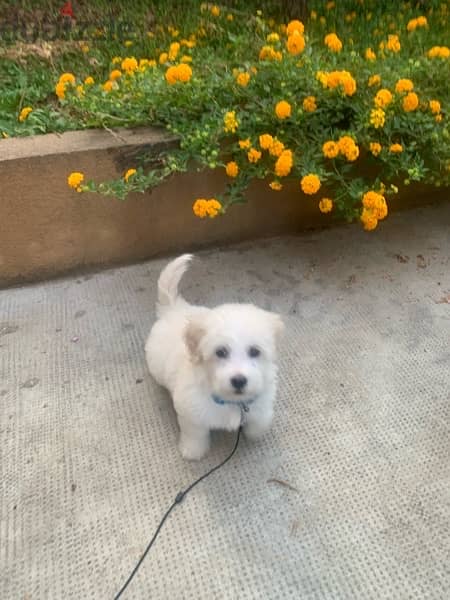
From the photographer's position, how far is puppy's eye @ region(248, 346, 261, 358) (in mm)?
1239

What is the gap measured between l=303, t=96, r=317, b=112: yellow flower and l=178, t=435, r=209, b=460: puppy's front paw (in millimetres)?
1384

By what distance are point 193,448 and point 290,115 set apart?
1.36 m

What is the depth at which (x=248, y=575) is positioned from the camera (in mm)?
1260

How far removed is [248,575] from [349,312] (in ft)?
4.02

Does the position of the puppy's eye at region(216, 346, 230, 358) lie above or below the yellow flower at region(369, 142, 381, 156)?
below

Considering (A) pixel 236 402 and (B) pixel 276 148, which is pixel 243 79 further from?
(A) pixel 236 402

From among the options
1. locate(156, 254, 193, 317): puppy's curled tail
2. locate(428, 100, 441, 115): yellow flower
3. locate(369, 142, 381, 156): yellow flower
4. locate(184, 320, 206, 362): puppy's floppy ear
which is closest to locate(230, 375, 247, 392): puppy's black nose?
locate(184, 320, 206, 362): puppy's floppy ear

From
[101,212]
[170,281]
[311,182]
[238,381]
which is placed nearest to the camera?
[238,381]

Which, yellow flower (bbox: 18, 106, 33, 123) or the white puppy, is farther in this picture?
yellow flower (bbox: 18, 106, 33, 123)

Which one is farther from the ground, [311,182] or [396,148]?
[396,148]

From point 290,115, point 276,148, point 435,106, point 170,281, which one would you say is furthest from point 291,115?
point 170,281

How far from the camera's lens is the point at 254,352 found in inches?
49.3

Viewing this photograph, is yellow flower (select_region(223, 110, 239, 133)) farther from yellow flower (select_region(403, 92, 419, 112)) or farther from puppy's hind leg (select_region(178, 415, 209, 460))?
puppy's hind leg (select_region(178, 415, 209, 460))

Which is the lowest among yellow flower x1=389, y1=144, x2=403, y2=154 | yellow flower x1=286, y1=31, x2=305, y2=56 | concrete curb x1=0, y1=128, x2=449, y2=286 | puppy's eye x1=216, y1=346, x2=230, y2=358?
concrete curb x1=0, y1=128, x2=449, y2=286
